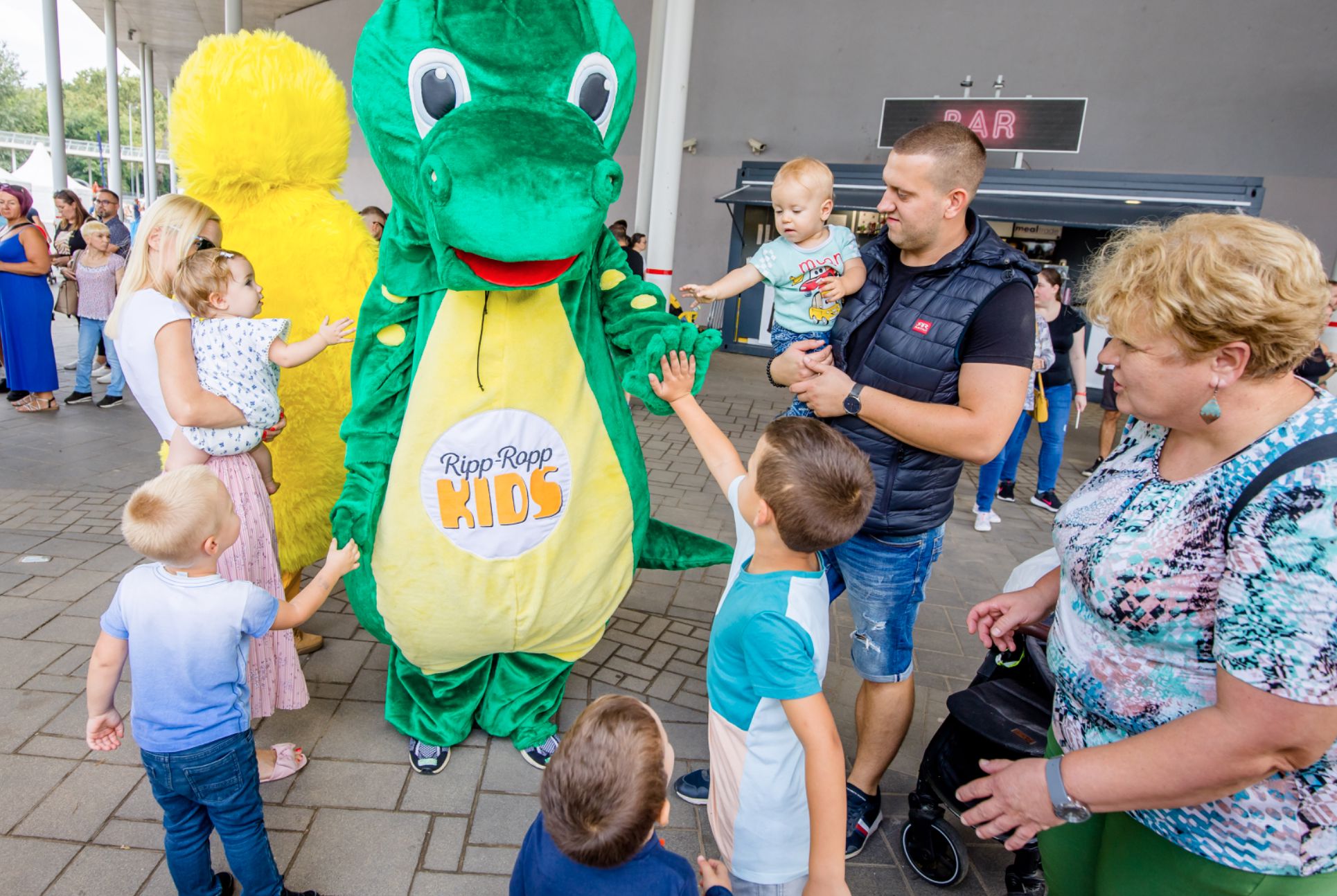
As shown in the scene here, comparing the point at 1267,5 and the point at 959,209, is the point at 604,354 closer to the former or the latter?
the point at 959,209

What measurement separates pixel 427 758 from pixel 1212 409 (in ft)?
7.83

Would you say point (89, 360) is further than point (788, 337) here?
Yes

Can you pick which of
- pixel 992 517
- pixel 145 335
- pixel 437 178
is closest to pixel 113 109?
pixel 145 335

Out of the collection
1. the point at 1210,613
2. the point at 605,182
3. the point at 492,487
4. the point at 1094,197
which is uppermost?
the point at 1094,197

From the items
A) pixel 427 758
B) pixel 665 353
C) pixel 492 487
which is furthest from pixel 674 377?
pixel 427 758

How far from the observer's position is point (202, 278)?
95.4 inches

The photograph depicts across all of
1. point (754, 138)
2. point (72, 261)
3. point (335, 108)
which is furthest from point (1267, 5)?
point (72, 261)

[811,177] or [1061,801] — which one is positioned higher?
[811,177]

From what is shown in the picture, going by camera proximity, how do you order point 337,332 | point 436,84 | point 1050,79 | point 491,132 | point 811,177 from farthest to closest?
1. point 1050,79
2. point 811,177
3. point 337,332
4. point 436,84
5. point 491,132

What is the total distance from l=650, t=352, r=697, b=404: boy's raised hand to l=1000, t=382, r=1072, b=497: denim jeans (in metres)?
4.52

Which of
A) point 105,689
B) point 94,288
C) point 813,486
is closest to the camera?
point 813,486

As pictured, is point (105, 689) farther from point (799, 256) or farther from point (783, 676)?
point (799, 256)

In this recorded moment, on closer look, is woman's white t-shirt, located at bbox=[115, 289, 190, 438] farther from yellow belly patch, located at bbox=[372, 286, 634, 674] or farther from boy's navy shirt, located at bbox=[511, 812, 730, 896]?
boy's navy shirt, located at bbox=[511, 812, 730, 896]

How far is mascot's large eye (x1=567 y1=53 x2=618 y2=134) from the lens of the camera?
7.11 ft
